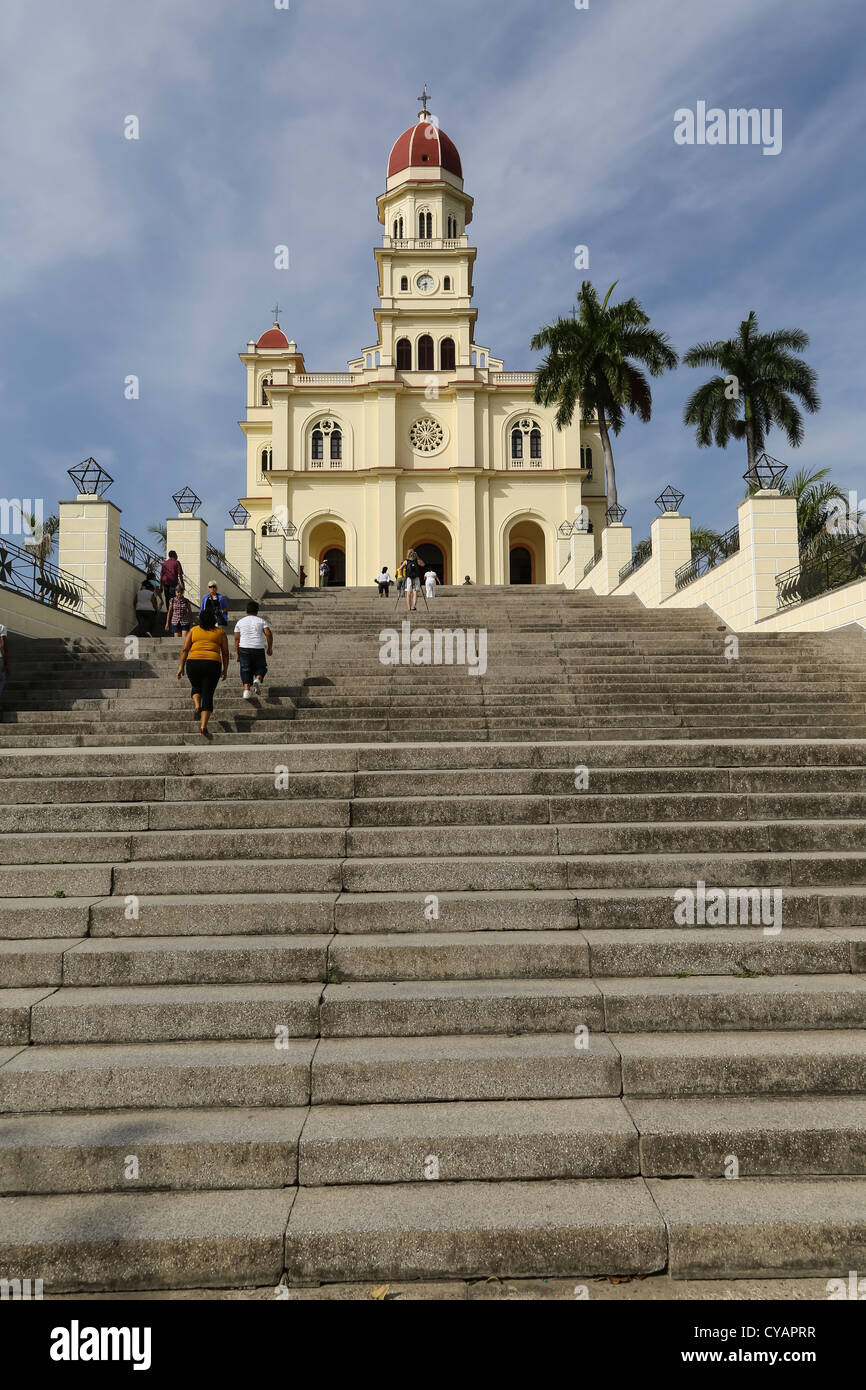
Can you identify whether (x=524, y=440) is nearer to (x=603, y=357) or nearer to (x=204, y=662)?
(x=603, y=357)

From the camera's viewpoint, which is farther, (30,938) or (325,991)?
(30,938)

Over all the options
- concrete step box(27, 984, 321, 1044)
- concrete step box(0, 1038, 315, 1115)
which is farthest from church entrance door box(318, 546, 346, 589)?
concrete step box(0, 1038, 315, 1115)

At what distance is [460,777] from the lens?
249 inches

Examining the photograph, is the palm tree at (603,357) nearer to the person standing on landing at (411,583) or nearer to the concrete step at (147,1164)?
the person standing on landing at (411,583)

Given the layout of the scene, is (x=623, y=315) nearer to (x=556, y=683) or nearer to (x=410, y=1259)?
(x=556, y=683)

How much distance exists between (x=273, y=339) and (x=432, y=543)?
2019 centimetres

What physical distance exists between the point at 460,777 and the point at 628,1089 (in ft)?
10.2

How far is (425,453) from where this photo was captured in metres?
37.6

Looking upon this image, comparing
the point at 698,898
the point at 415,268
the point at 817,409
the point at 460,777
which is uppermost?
the point at 415,268

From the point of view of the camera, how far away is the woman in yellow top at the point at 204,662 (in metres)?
8.09

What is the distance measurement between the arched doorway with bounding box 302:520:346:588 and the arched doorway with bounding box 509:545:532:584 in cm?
879

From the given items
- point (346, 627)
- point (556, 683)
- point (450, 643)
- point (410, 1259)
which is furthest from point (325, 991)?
point (346, 627)

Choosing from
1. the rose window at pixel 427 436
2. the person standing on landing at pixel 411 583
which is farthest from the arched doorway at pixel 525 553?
the person standing on landing at pixel 411 583

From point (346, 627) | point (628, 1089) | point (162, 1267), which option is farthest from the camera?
point (346, 627)
